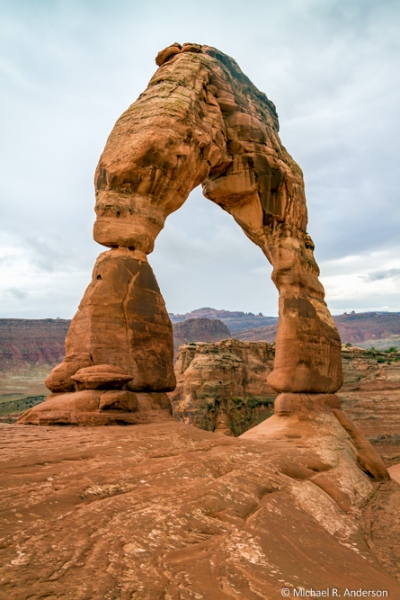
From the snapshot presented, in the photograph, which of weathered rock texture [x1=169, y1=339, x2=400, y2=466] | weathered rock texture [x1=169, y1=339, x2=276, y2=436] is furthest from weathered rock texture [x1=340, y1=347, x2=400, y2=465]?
weathered rock texture [x1=169, y1=339, x2=276, y2=436]

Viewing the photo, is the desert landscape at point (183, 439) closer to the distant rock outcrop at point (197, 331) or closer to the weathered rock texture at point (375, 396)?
the weathered rock texture at point (375, 396)

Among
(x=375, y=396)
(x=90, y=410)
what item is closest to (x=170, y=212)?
(x=90, y=410)

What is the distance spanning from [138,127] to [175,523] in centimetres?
692

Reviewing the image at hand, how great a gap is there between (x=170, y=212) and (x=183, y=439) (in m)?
4.84

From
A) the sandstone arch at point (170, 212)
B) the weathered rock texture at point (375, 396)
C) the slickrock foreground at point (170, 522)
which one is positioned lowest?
the weathered rock texture at point (375, 396)

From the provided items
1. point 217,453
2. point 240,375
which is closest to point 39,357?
point 240,375

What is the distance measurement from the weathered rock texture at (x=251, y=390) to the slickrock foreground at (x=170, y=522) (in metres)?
20.1

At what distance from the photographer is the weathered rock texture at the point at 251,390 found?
24.2 m

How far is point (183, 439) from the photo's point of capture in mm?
4988

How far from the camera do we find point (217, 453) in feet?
15.6

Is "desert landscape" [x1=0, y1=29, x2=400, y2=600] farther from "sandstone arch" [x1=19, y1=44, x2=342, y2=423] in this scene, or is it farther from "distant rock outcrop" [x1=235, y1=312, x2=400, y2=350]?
"distant rock outcrop" [x1=235, y1=312, x2=400, y2=350]

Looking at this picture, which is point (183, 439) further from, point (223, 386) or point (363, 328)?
point (363, 328)

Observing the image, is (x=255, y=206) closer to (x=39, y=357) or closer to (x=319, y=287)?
(x=319, y=287)

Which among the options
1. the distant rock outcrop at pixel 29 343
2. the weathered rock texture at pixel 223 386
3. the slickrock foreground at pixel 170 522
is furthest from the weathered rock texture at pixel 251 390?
the distant rock outcrop at pixel 29 343
